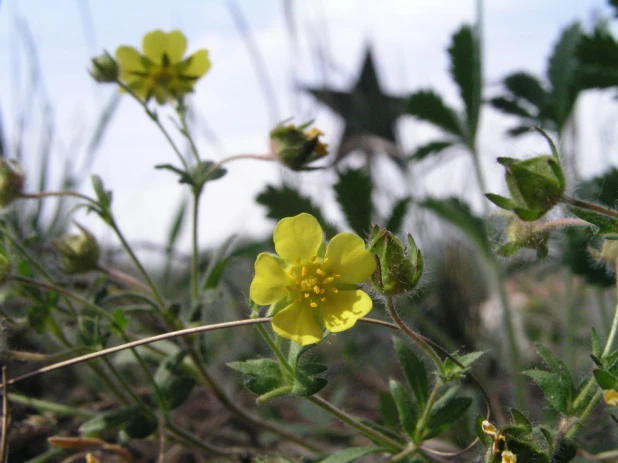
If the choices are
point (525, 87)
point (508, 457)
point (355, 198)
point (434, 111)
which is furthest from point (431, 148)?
point (508, 457)

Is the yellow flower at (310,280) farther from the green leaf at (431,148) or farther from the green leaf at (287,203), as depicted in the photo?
the green leaf at (431,148)

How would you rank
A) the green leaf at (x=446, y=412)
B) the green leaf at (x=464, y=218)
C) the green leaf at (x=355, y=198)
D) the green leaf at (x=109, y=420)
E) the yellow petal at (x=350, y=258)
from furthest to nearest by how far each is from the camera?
the green leaf at (x=464, y=218) < the green leaf at (x=355, y=198) < the green leaf at (x=109, y=420) < the green leaf at (x=446, y=412) < the yellow petal at (x=350, y=258)

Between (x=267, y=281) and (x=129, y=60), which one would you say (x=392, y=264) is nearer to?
(x=267, y=281)

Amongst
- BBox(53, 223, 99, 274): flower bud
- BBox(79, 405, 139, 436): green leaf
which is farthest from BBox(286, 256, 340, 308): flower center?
BBox(53, 223, 99, 274): flower bud

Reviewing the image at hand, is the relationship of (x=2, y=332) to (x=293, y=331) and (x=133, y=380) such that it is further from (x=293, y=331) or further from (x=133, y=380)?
(x=133, y=380)

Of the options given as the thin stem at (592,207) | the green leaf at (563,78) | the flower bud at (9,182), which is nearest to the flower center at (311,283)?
the thin stem at (592,207)

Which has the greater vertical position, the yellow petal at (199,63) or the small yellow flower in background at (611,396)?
the yellow petal at (199,63)

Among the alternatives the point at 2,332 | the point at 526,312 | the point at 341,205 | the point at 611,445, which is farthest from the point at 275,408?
the point at 526,312
